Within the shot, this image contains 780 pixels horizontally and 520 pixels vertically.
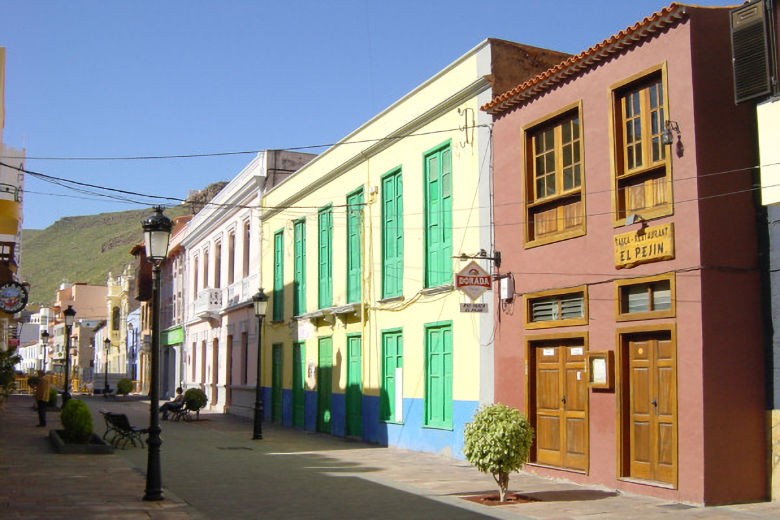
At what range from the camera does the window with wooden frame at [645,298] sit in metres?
11.2

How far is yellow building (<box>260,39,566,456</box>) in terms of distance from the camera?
1570 centimetres

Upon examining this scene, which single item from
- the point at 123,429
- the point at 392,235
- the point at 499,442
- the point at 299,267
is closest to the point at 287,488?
the point at 499,442

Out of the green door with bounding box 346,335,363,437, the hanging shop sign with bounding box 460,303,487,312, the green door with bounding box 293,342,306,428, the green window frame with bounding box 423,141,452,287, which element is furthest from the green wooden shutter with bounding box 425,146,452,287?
the green door with bounding box 293,342,306,428

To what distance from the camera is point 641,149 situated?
11875 millimetres

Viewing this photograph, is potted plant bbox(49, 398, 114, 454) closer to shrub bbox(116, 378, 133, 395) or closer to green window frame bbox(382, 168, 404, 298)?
green window frame bbox(382, 168, 404, 298)

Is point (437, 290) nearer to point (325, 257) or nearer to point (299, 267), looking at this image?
point (325, 257)

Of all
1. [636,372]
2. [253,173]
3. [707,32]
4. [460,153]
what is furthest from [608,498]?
[253,173]

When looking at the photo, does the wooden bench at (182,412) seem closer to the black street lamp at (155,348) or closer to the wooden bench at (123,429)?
the wooden bench at (123,429)

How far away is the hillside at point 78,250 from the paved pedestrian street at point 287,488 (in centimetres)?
12649

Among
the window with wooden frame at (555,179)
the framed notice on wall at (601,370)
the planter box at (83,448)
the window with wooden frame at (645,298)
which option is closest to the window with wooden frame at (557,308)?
the framed notice on wall at (601,370)

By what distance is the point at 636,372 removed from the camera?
11758mm

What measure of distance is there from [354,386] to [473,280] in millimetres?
7264

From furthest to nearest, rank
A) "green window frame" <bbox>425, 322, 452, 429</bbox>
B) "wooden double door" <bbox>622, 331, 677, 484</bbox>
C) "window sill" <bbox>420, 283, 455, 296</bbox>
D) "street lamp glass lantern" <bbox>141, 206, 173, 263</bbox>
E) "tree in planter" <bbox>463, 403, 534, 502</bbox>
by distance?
"green window frame" <bbox>425, 322, 452, 429</bbox> < "window sill" <bbox>420, 283, 455, 296</bbox> < "street lamp glass lantern" <bbox>141, 206, 173, 263</bbox> < "wooden double door" <bbox>622, 331, 677, 484</bbox> < "tree in planter" <bbox>463, 403, 534, 502</bbox>

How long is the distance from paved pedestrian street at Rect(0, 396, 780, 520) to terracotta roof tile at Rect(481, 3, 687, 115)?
5.97 metres
